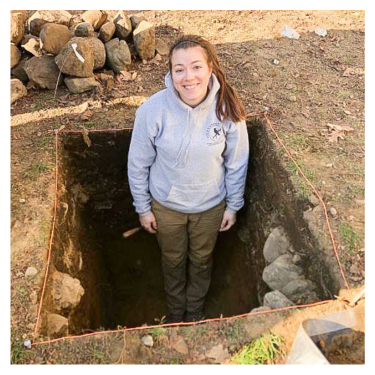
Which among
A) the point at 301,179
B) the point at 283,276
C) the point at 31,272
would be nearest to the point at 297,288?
the point at 283,276

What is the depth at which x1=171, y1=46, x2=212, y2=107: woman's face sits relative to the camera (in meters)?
2.76

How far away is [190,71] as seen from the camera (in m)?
2.76

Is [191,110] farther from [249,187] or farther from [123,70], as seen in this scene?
[123,70]

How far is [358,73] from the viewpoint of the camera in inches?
173

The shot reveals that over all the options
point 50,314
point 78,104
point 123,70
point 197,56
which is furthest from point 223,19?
point 50,314

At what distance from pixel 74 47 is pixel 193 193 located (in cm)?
186

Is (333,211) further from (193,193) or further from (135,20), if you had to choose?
(135,20)

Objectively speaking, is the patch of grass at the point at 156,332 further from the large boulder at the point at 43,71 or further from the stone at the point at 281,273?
the large boulder at the point at 43,71

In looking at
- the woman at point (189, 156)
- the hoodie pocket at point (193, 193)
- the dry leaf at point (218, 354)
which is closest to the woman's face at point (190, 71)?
the woman at point (189, 156)

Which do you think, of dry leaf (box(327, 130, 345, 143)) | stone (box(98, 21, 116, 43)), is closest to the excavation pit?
dry leaf (box(327, 130, 345, 143))

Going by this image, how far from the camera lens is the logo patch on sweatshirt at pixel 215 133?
121 inches

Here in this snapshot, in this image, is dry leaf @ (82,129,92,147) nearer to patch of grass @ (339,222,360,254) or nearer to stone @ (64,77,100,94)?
stone @ (64,77,100,94)

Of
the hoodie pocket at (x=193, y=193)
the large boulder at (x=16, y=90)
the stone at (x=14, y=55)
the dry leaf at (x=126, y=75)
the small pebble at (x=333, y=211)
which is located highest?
the stone at (x=14, y=55)

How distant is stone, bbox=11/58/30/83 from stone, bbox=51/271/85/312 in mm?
2182
